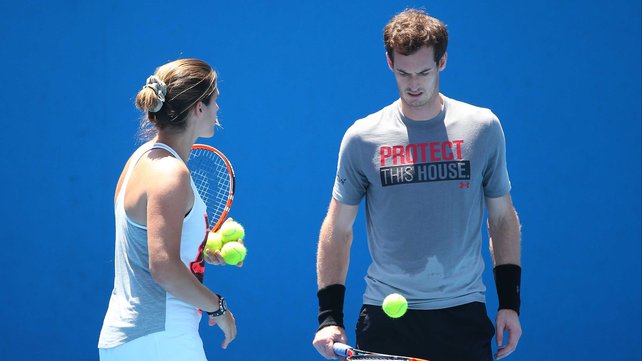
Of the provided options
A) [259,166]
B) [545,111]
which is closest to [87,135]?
[259,166]

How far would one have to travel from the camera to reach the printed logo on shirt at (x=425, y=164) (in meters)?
2.93

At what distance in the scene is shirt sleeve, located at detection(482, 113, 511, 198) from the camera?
2.98 metres

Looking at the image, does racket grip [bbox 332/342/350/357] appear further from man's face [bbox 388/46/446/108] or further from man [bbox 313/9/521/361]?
man's face [bbox 388/46/446/108]

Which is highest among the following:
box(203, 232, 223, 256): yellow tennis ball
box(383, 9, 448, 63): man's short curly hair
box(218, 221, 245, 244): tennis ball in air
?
box(383, 9, 448, 63): man's short curly hair

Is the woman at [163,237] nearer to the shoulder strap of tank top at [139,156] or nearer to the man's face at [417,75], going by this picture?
the shoulder strap of tank top at [139,156]

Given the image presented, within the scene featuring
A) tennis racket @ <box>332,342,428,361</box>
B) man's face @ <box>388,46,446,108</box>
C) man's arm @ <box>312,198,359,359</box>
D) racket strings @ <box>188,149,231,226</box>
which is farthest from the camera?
racket strings @ <box>188,149,231,226</box>

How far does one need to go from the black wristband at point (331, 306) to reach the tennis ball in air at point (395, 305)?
185 mm

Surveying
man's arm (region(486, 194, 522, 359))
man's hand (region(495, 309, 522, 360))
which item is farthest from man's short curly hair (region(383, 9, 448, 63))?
man's hand (region(495, 309, 522, 360))

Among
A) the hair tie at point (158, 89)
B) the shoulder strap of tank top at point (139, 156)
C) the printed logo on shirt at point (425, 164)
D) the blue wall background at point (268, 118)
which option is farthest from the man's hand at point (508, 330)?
the blue wall background at point (268, 118)

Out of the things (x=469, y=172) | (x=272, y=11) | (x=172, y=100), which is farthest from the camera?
(x=272, y=11)

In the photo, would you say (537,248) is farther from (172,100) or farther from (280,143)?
(172,100)

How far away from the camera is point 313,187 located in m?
5.52

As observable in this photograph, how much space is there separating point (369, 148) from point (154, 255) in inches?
31.8

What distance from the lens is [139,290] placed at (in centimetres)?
266
